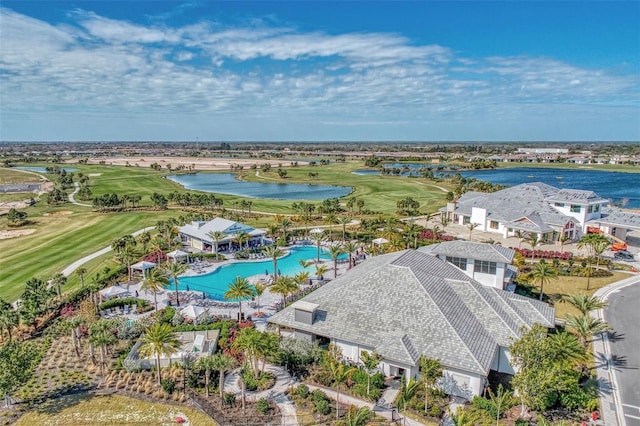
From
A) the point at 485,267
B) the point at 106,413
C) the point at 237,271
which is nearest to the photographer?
the point at 106,413

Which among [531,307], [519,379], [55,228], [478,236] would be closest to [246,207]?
[55,228]

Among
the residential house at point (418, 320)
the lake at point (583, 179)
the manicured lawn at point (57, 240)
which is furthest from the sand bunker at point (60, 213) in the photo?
the lake at point (583, 179)

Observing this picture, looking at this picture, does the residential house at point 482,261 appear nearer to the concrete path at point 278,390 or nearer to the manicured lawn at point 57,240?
the concrete path at point 278,390

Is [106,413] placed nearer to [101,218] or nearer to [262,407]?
[262,407]

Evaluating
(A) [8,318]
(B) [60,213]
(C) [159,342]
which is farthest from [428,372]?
(B) [60,213]

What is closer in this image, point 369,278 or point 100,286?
point 369,278

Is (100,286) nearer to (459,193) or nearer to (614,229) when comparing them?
(614,229)
